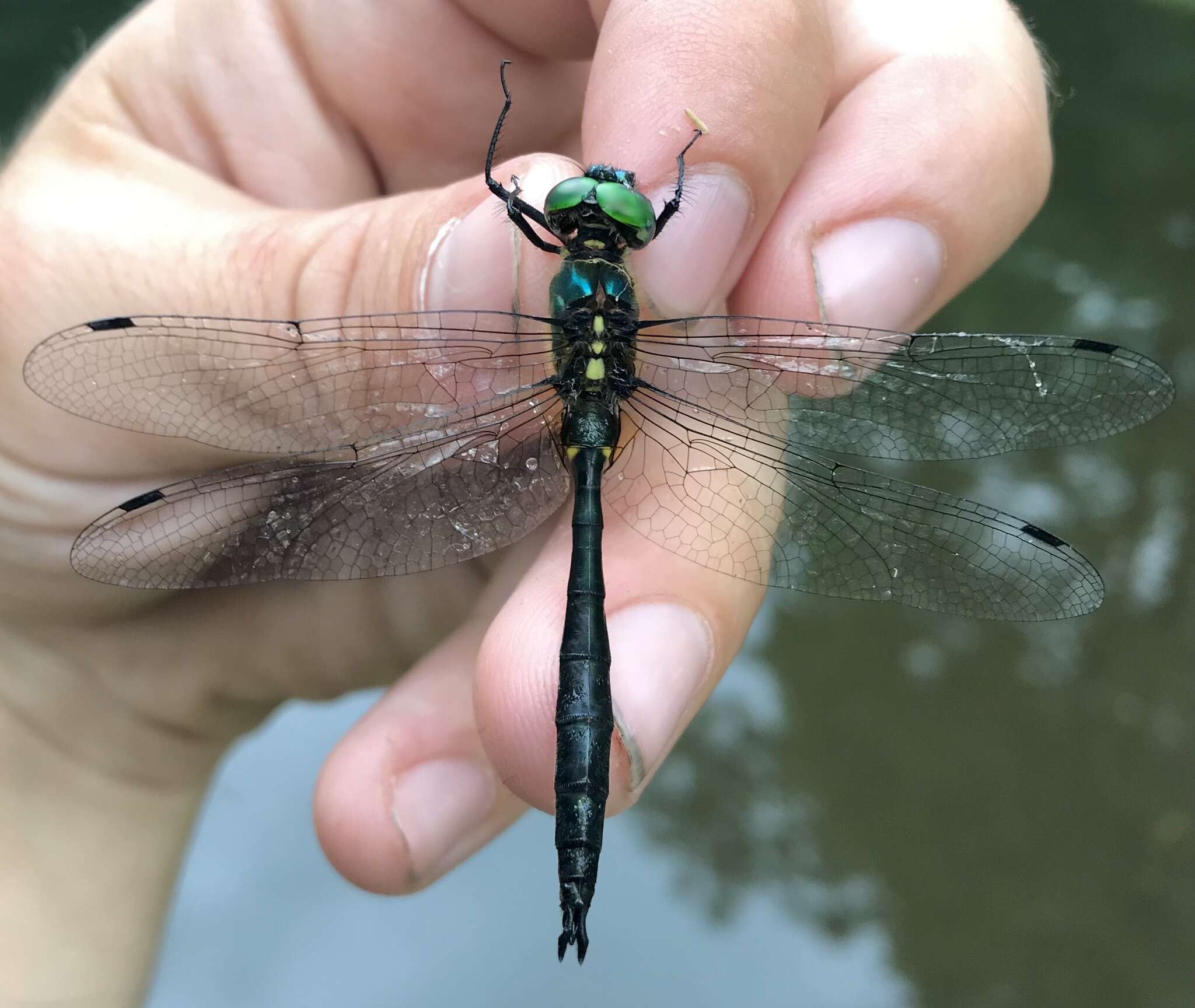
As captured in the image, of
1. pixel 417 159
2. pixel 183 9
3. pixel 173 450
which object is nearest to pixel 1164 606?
pixel 417 159

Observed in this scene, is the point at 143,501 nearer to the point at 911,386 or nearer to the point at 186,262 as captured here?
the point at 186,262

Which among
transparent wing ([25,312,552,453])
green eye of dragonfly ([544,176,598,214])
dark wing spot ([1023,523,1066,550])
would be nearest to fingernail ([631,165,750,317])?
green eye of dragonfly ([544,176,598,214])

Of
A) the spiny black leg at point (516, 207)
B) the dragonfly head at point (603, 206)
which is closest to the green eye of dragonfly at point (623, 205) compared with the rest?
the dragonfly head at point (603, 206)

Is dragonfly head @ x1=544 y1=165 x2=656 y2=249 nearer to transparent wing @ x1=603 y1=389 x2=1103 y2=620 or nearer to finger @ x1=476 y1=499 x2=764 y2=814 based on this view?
transparent wing @ x1=603 y1=389 x2=1103 y2=620

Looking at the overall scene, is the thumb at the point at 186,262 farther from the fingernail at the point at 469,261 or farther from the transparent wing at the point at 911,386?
the transparent wing at the point at 911,386

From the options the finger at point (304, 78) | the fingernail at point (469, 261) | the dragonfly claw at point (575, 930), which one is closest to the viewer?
the dragonfly claw at point (575, 930)
